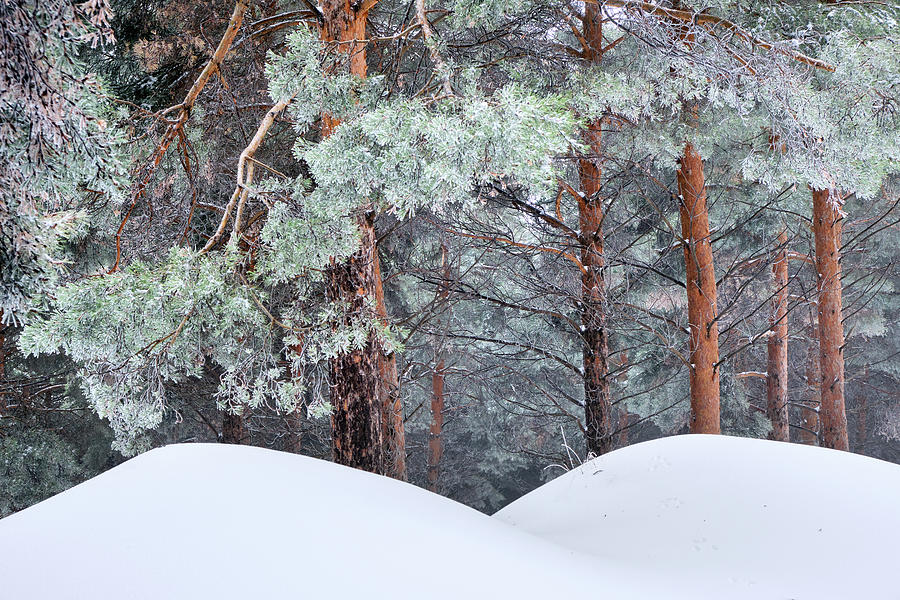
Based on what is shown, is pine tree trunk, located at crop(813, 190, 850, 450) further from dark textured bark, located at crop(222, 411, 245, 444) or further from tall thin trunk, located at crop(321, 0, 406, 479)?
dark textured bark, located at crop(222, 411, 245, 444)

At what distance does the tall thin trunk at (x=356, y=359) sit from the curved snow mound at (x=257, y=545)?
5.61ft

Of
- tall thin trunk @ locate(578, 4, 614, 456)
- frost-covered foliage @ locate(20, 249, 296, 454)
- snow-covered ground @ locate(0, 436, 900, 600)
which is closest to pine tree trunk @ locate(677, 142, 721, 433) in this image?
tall thin trunk @ locate(578, 4, 614, 456)

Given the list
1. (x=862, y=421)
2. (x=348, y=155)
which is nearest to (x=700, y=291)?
(x=348, y=155)

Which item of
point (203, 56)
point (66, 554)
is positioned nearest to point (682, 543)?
point (66, 554)

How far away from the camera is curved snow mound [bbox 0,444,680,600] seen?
221 centimetres

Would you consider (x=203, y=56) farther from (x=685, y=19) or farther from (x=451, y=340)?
(x=451, y=340)

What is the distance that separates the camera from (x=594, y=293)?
6727 mm

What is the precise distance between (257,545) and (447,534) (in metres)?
0.95

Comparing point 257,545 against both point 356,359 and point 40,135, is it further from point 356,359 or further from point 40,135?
point 356,359

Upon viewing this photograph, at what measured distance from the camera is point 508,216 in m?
7.45

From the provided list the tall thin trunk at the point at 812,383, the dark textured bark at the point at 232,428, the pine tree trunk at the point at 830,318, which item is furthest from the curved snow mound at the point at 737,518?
the tall thin trunk at the point at 812,383

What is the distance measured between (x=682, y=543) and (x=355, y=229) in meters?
2.93

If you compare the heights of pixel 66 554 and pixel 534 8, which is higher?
pixel 534 8

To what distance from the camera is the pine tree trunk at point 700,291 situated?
714 centimetres
